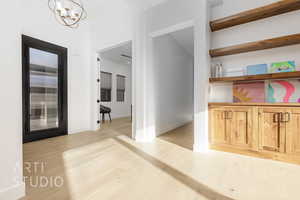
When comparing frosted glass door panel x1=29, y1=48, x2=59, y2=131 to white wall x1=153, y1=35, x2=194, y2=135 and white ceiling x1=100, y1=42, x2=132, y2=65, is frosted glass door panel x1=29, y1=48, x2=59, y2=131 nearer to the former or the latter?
white ceiling x1=100, y1=42, x2=132, y2=65

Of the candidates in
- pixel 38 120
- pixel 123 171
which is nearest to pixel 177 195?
pixel 123 171

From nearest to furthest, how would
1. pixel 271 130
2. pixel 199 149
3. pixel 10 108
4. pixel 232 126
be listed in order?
pixel 10 108, pixel 271 130, pixel 232 126, pixel 199 149

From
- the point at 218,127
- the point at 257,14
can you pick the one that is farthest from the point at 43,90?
the point at 257,14

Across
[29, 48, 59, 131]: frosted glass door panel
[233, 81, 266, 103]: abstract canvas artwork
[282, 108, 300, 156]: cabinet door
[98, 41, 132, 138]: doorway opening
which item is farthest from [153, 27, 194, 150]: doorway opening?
[29, 48, 59, 131]: frosted glass door panel

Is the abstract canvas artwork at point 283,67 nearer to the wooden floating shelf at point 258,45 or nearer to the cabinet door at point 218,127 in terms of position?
the wooden floating shelf at point 258,45

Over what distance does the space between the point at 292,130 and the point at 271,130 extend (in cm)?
22

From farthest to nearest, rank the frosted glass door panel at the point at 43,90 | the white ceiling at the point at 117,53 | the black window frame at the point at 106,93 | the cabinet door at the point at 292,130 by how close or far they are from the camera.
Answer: the black window frame at the point at 106,93 → the white ceiling at the point at 117,53 → the frosted glass door panel at the point at 43,90 → the cabinet door at the point at 292,130

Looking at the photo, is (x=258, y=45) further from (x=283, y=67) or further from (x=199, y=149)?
(x=199, y=149)

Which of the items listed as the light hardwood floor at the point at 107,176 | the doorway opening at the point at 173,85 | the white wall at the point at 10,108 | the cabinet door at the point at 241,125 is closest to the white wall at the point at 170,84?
the doorway opening at the point at 173,85

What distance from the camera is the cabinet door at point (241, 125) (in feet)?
7.04

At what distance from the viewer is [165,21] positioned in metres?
2.83

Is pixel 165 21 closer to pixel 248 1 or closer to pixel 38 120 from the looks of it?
pixel 248 1

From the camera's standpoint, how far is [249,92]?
7.70 feet

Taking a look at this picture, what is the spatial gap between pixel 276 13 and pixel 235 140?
205 cm
